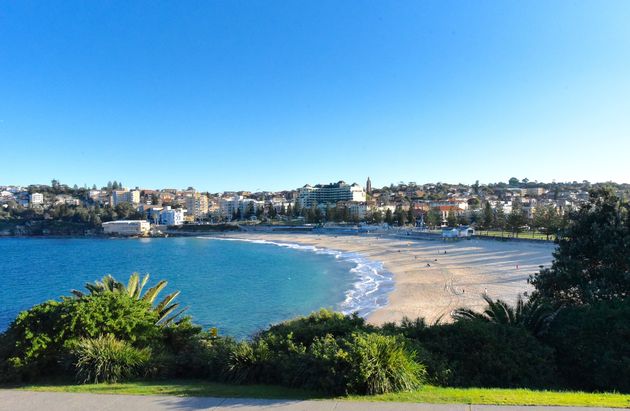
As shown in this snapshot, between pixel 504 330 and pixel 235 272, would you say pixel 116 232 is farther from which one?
pixel 504 330

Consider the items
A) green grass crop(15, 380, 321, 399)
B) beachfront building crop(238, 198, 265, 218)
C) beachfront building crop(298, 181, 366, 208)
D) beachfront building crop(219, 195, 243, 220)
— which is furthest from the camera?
beachfront building crop(298, 181, 366, 208)

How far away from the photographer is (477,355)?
6.57m

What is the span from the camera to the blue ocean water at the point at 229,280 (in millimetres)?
24438

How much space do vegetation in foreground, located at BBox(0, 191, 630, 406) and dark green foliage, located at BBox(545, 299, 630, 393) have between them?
16 mm

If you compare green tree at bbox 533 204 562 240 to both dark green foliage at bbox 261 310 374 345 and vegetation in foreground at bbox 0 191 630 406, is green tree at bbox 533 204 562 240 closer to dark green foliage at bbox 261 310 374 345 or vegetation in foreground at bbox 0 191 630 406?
vegetation in foreground at bbox 0 191 630 406

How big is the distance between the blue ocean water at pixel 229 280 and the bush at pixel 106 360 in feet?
42.5

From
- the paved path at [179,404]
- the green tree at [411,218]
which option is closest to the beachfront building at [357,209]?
the green tree at [411,218]

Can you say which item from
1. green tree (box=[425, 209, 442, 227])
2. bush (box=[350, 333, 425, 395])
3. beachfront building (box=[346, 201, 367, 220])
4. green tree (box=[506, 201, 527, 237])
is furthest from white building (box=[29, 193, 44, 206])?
bush (box=[350, 333, 425, 395])

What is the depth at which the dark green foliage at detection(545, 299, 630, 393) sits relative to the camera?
20.7 feet

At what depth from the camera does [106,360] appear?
671 cm

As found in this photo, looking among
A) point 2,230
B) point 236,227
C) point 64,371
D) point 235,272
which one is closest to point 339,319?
point 64,371

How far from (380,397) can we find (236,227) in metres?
106

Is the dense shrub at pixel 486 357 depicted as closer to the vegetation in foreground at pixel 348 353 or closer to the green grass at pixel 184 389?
the vegetation in foreground at pixel 348 353

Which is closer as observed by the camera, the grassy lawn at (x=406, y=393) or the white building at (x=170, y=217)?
the grassy lawn at (x=406, y=393)
